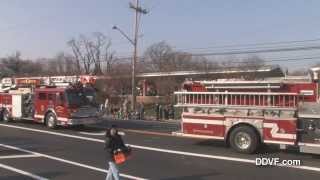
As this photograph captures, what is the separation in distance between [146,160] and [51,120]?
12668 millimetres

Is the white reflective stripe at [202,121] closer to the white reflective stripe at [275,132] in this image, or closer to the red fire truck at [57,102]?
the white reflective stripe at [275,132]

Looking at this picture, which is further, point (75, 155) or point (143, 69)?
point (143, 69)

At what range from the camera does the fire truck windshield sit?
85.9ft

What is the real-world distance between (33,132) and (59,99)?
2.42 meters

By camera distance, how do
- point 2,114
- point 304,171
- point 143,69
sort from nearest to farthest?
point 304,171
point 2,114
point 143,69

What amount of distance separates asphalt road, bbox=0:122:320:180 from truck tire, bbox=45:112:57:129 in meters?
4.67

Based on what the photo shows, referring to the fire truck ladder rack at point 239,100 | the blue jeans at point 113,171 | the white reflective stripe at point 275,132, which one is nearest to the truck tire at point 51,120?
the fire truck ladder rack at point 239,100

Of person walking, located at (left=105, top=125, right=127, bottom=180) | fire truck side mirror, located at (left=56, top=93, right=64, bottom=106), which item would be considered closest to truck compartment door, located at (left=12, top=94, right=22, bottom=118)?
fire truck side mirror, located at (left=56, top=93, right=64, bottom=106)

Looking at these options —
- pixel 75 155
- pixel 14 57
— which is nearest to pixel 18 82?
pixel 75 155

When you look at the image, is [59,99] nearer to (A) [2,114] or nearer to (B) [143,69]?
(A) [2,114]

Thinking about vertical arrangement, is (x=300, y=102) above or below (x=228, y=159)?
above

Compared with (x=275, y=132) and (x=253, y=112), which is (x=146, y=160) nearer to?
(x=253, y=112)

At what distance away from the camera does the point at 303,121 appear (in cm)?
1472

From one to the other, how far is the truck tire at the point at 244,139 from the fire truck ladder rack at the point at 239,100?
0.69m
